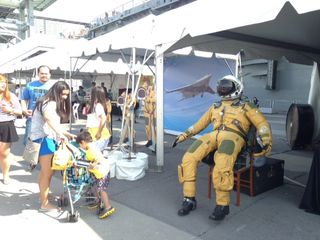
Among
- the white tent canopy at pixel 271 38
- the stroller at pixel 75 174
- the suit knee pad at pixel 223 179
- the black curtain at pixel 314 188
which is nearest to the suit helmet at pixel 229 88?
the white tent canopy at pixel 271 38

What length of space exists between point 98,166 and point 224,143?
159cm

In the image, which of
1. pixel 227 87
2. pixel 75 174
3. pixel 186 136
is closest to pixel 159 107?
pixel 186 136

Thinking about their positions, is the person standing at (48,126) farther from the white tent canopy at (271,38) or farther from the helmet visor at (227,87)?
the helmet visor at (227,87)

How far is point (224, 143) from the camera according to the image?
165 inches

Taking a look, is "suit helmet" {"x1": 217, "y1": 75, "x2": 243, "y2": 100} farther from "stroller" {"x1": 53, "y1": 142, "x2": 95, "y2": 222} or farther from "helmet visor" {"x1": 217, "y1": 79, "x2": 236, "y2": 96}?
"stroller" {"x1": 53, "y1": 142, "x2": 95, "y2": 222}

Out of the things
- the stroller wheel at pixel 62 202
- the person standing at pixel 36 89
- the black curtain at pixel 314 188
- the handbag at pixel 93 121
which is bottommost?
the stroller wheel at pixel 62 202

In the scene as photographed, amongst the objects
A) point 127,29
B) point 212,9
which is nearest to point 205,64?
point 127,29

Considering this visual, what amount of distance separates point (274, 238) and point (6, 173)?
13.7ft

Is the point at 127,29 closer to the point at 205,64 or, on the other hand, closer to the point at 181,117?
the point at 205,64

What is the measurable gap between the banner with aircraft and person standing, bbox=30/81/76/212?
19.5 feet

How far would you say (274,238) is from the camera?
353 cm

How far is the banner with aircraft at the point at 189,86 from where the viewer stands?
375 inches

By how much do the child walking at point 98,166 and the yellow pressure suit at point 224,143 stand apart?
0.98m

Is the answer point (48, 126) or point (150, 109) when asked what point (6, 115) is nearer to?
point (48, 126)
